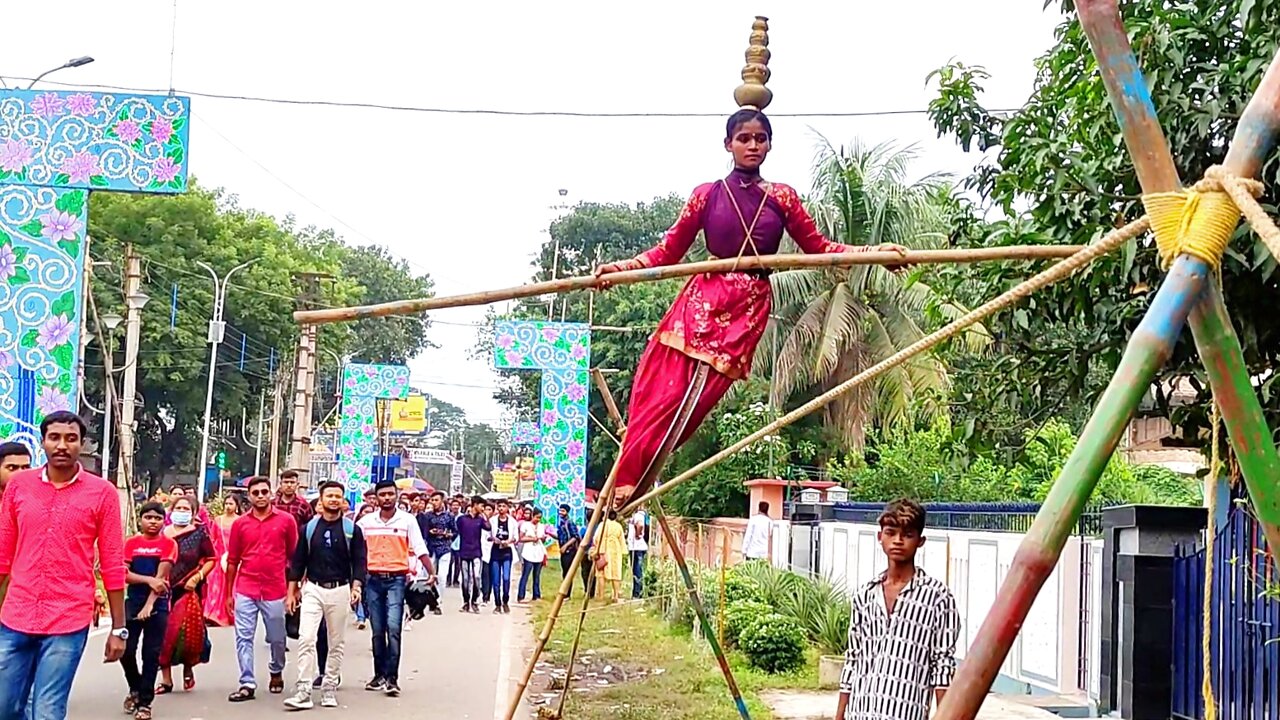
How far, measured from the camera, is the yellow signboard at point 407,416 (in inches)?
2219

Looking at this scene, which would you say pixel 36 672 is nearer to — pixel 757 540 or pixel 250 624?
pixel 250 624

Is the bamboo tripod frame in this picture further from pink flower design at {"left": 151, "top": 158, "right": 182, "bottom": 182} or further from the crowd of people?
pink flower design at {"left": 151, "top": 158, "right": 182, "bottom": 182}

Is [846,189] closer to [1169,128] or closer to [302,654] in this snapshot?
[302,654]

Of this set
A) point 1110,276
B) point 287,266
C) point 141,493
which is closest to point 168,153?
point 1110,276

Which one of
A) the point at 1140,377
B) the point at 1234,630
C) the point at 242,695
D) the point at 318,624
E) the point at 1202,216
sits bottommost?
the point at 242,695

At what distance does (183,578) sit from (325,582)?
0.99 m

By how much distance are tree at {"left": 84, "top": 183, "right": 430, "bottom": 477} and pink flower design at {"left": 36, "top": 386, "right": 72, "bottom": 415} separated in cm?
2729

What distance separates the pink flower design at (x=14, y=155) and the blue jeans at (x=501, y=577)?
36.7 ft

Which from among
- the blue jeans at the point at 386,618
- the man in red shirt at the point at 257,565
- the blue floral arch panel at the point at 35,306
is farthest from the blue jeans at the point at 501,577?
the blue floral arch panel at the point at 35,306

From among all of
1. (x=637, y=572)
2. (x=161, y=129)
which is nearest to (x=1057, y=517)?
(x=161, y=129)

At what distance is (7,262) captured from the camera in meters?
9.65

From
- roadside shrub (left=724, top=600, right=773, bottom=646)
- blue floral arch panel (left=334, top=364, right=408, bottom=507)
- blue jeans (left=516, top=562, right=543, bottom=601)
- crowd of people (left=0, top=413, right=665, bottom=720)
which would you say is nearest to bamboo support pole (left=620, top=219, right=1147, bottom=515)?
crowd of people (left=0, top=413, right=665, bottom=720)

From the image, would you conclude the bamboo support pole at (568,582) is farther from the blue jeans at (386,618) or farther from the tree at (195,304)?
the tree at (195,304)

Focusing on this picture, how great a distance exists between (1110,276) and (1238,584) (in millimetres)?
2501
